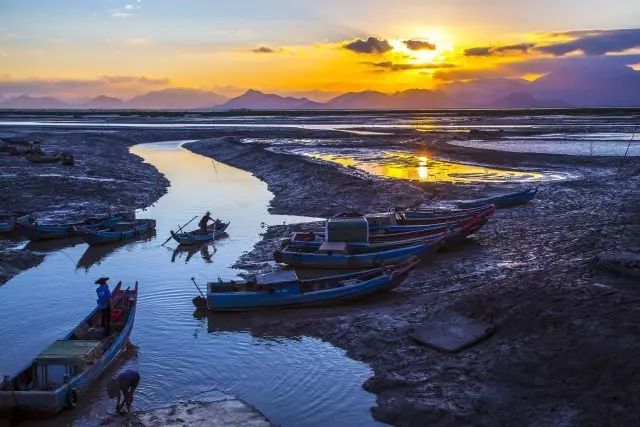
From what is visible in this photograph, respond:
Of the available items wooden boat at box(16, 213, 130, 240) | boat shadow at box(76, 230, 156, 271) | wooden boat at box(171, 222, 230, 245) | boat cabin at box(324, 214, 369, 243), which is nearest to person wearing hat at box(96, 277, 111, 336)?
boat shadow at box(76, 230, 156, 271)

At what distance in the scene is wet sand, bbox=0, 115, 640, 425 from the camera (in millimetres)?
10328

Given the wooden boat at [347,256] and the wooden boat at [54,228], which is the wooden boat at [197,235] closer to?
the wooden boat at [54,228]

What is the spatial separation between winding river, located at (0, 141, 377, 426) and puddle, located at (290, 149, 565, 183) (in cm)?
1728

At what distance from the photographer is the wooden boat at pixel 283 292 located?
55.1 ft

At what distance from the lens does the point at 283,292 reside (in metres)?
16.8

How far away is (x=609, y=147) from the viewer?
56219mm

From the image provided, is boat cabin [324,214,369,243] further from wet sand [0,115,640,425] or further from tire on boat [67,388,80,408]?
tire on boat [67,388,80,408]

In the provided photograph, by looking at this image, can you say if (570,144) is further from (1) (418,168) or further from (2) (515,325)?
(2) (515,325)

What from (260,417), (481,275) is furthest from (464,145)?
(260,417)

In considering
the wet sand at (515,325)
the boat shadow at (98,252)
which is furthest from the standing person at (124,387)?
the boat shadow at (98,252)

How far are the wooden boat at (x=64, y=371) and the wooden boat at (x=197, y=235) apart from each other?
974cm

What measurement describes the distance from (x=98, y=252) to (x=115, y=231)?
1539 mm

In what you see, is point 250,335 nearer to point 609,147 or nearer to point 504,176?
point 504,176

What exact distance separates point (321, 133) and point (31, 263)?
6190 centimetres
